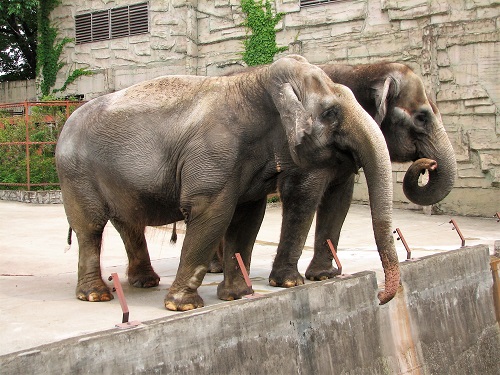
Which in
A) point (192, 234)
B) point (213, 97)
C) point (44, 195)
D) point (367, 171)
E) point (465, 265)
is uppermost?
point (213, 97)

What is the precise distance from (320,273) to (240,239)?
1037mm

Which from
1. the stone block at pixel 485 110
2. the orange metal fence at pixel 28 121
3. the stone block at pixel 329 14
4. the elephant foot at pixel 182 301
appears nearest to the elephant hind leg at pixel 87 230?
the elephant foot at pixel 182 301

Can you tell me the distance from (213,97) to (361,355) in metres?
2.18

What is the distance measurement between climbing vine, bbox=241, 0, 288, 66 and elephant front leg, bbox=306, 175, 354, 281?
9.20m

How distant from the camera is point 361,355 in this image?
501cm

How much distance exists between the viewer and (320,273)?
5797mm

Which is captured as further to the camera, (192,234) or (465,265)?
(465,265)

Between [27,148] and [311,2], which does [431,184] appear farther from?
[27,148]

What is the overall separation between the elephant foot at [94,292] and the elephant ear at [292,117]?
180cm

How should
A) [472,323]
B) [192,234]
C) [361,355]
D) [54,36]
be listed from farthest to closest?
[54,36] → [472,323] → [361,355] → [192,234]

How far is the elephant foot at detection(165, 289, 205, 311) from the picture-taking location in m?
4.48

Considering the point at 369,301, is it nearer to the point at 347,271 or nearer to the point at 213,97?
the point at 347,271

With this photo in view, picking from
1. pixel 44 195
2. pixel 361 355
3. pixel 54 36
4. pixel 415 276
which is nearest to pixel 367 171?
pixel 361 355

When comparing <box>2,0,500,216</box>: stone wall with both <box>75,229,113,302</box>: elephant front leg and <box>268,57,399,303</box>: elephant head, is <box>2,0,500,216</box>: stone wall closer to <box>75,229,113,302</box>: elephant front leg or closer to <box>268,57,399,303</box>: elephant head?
<box>268,57,399,303</box>: elephant head
